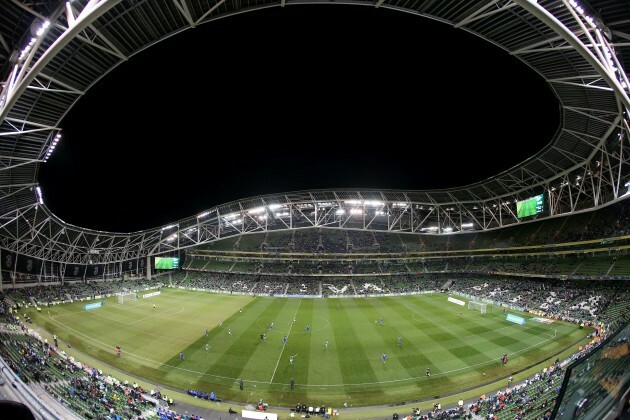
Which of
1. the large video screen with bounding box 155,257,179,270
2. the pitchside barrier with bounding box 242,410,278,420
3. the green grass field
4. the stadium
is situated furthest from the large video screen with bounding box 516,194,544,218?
the large video screen with bounding box 155,257,179,270

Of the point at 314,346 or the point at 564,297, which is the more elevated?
the point at 564,297

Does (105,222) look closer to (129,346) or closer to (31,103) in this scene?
(129,346)

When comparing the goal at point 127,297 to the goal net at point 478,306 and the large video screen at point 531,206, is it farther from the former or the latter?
the large video screen at point 531,206

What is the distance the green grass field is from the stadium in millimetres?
251

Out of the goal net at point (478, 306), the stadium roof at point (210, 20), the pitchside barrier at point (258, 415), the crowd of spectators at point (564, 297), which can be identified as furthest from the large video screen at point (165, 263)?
the crowd of spectators at point (564, 297)

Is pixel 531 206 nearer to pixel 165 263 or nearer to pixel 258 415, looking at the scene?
pixel 258 415

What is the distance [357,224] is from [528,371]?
47359mm

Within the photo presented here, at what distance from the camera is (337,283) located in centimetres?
5797

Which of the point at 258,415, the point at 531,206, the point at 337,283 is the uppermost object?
the point at 531,206

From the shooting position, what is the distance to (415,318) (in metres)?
37.2

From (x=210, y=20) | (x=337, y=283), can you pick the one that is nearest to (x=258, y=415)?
(x=210, y=20)

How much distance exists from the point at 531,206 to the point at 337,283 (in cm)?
3422

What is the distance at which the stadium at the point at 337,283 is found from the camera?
503 inches

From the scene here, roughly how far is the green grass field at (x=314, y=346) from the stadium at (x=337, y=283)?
9.9 inches
